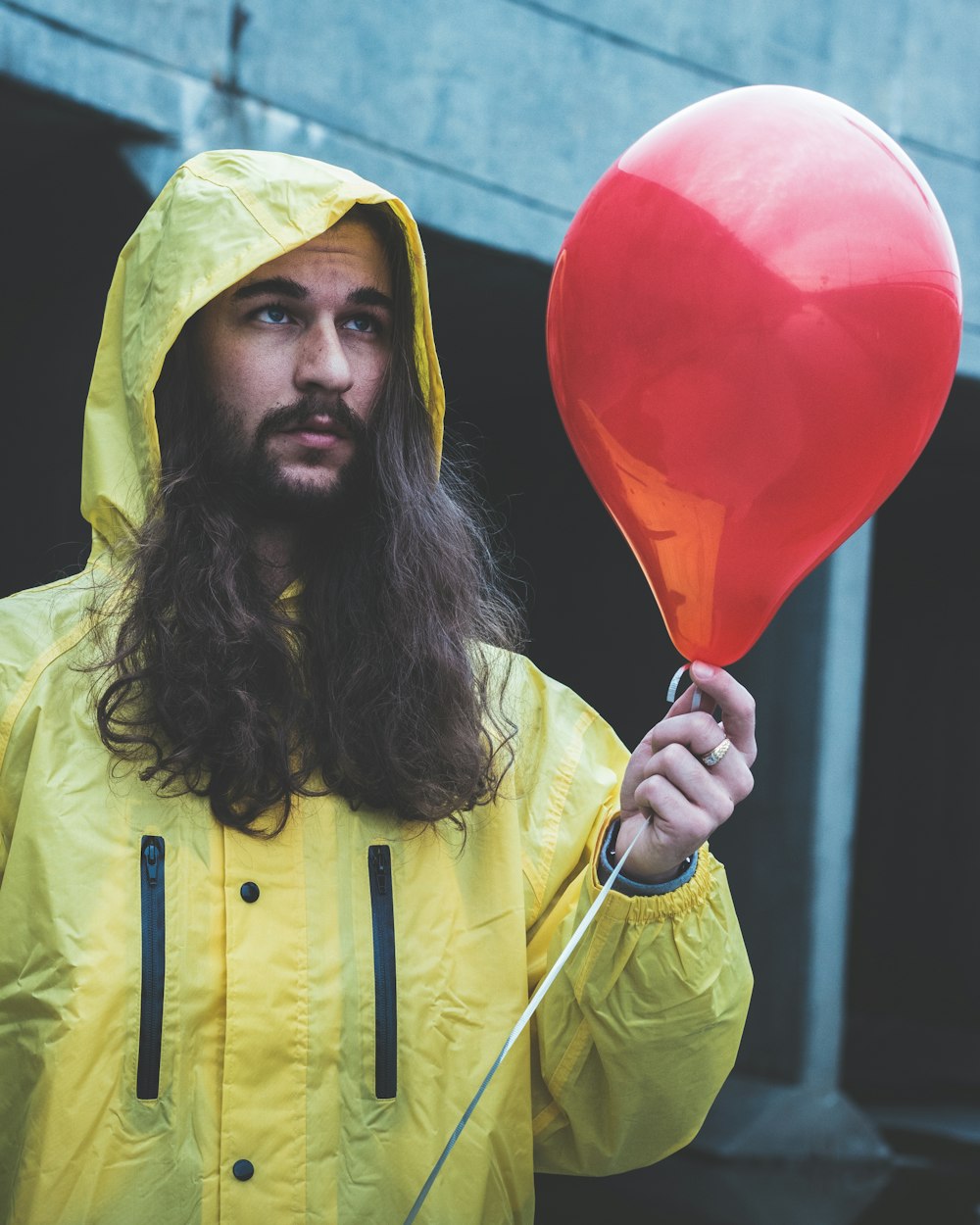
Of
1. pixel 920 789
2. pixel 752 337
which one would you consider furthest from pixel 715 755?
pixel 920 789

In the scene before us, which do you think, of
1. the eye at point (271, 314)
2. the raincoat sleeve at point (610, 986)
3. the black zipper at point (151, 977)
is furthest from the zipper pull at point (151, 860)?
the eye at point (271, 314)

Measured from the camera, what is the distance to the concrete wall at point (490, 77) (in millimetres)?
3887

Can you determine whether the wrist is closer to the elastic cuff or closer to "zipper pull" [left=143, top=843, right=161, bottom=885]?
the elastic cuff

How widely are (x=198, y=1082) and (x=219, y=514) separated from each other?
0.72 m

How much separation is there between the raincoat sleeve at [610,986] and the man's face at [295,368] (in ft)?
1.50

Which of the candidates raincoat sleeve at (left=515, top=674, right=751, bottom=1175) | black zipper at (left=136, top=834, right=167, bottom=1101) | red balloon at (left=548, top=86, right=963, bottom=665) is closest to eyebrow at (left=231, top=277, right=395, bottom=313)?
red balloon at (left=548, top=86, right=963, bottom=665)

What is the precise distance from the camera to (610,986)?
173 centimetres

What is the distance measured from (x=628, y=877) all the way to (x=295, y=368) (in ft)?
2.58

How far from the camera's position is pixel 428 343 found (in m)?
2.16

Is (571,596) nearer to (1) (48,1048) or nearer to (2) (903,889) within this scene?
(2) (903,889)

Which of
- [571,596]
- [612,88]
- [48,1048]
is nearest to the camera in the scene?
[48,1048]

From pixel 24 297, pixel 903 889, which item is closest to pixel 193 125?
pixel 24 297

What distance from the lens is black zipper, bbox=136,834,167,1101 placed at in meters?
1.65

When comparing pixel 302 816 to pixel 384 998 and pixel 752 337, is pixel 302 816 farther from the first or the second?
pixel 752 337
